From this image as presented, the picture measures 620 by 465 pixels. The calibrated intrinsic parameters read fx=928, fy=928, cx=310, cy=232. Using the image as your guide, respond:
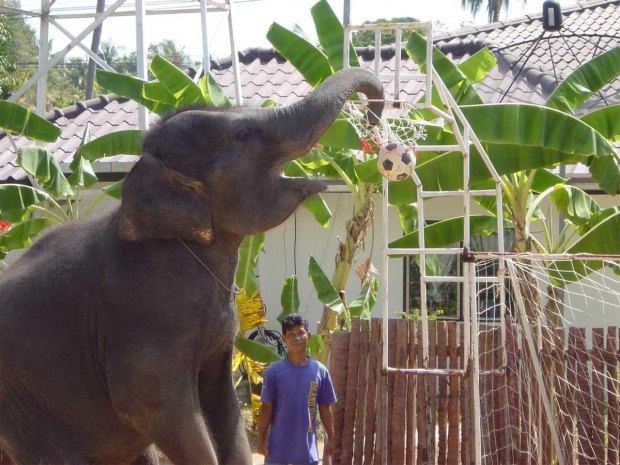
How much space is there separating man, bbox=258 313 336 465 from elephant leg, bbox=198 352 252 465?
52.2 inches

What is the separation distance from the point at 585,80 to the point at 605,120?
0.43 meters

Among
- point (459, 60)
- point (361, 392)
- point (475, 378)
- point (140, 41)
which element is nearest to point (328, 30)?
point (140, 41)

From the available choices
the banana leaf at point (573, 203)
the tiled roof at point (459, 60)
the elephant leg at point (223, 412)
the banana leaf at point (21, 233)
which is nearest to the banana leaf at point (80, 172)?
the banana leaf at point (21, 233)

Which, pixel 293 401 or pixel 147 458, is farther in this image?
pixel 293 401

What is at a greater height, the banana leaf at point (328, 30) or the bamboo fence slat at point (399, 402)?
the banana leaf at point (328, 30)

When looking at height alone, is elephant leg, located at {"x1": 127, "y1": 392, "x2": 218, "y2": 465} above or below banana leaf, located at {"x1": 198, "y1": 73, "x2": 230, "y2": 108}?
below

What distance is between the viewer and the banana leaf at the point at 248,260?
8609mm

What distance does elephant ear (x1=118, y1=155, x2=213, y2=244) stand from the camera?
12.4ft

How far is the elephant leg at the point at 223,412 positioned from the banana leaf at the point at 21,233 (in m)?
5.96

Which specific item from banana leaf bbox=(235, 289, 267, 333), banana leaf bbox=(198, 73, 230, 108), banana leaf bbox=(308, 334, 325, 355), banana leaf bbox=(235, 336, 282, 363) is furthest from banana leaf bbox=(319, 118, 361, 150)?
banana leaf bbox=(235, 289, 267, 333)

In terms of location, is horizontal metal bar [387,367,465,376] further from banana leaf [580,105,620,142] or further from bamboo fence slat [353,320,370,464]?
banana leaf [580,105,620,142]

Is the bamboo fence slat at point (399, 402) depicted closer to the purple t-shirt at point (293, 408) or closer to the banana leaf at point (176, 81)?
the purple t-shirt at point (293, 408)

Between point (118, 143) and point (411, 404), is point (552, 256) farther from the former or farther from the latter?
point (118, 143)

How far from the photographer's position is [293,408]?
560 centimetres
